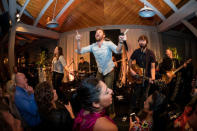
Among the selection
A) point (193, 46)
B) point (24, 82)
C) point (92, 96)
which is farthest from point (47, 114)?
point (193, 46)

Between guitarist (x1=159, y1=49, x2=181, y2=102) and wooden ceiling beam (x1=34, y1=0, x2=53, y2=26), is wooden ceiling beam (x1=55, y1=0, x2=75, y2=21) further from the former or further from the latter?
guitarist (x1=159, y1=49, x2=181, y2=102)

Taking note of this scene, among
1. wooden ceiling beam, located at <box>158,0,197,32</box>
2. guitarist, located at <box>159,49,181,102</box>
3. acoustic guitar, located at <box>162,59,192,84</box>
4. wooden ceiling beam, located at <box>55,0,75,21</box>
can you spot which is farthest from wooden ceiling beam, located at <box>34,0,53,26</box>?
acoustic guitar, located at <box>162,59,192,84</box>

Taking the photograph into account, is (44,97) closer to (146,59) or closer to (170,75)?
(146,59)

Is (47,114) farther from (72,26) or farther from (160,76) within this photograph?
(72,26)

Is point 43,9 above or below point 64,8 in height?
below

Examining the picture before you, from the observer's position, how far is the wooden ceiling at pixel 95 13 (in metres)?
6.89

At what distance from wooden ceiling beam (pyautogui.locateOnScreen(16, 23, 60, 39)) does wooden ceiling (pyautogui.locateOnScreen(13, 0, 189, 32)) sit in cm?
27

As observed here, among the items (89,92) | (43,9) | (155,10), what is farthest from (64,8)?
(89,92)

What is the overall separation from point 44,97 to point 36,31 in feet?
22.3

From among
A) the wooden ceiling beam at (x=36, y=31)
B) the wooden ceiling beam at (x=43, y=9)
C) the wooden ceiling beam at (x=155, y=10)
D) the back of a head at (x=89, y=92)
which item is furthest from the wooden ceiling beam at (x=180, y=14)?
the wooden ceiling beam at (x=36, y=31)

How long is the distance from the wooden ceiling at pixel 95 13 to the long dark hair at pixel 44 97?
20.2 ft

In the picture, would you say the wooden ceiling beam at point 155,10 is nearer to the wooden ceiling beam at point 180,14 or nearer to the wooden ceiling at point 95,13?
the wooden ceiling at point 95,13

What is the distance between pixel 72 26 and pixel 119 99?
5738mm

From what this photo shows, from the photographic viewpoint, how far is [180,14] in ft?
18.2
